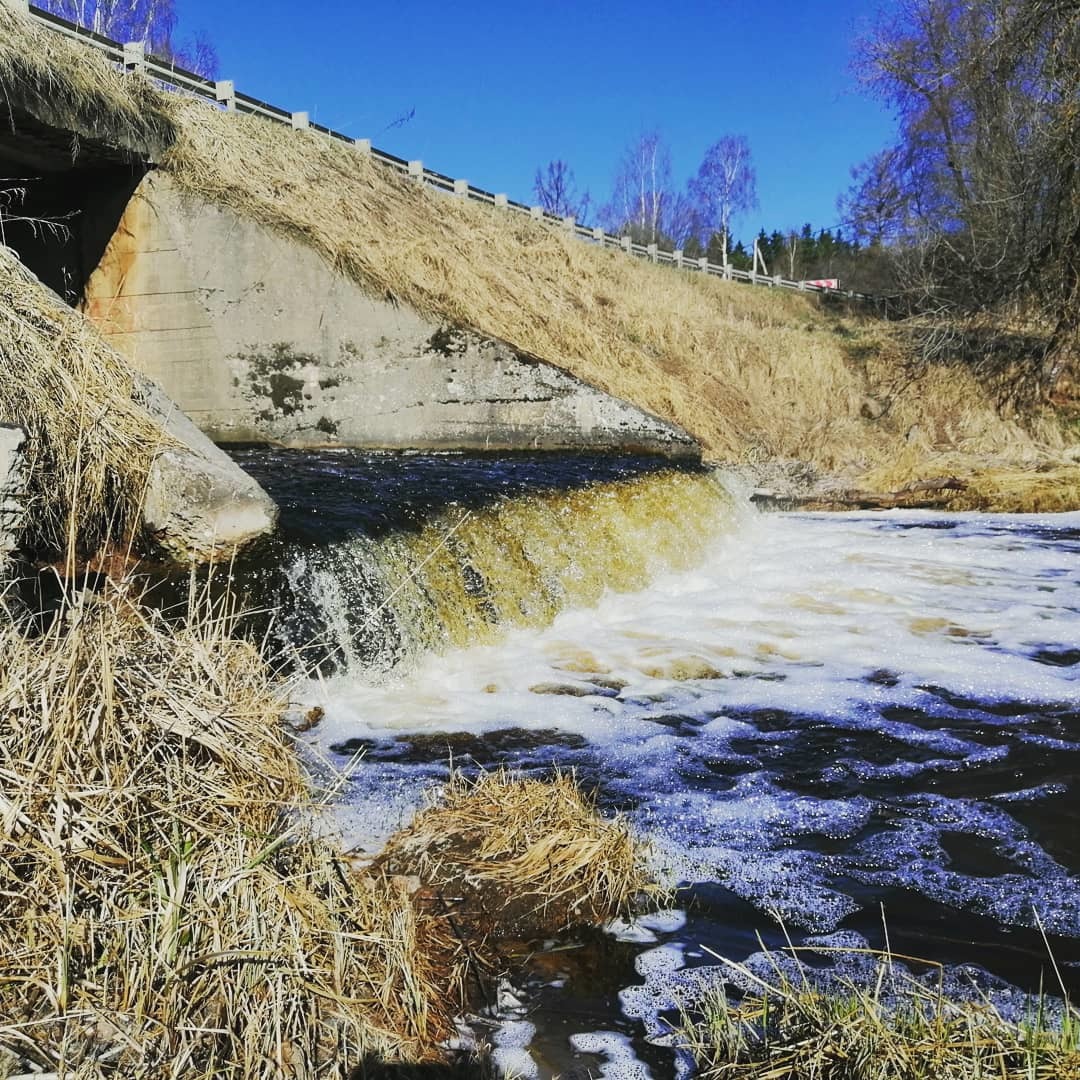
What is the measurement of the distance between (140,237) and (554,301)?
272 inches

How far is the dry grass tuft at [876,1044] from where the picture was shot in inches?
72.1

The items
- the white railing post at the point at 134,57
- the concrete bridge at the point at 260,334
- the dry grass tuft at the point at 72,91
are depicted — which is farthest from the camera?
the white railing post at the point at 134,57

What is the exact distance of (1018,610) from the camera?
23.9 ft

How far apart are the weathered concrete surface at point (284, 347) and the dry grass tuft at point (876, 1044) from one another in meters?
9.12

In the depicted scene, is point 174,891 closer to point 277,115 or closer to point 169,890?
point 169,890

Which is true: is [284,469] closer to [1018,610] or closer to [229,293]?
[229,293]

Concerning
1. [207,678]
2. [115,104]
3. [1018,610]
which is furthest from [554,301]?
[207,678]

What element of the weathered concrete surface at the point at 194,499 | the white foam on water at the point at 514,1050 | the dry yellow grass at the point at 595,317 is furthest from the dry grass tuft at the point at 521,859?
the dry yellow grass at the point at 595,317

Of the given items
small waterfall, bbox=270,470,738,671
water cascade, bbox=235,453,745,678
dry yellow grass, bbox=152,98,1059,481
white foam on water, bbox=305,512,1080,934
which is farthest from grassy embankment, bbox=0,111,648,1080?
dry yellow grass, bbox=152,98,1059,481

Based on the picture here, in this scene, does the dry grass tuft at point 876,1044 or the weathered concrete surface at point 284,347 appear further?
the weathered concrete surface at point 284,347

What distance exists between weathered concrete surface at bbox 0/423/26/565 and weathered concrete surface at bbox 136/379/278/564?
0.94 meters

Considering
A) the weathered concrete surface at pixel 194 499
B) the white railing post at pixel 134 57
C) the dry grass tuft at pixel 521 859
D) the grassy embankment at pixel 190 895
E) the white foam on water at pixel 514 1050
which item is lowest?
the white foam on water at pixel 514 1050

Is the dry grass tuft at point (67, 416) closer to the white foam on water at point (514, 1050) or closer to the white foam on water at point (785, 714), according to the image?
the white foam on water at point (785, 714)

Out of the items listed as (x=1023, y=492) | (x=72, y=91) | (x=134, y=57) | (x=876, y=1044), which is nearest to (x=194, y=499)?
(x=876, y=1044)
